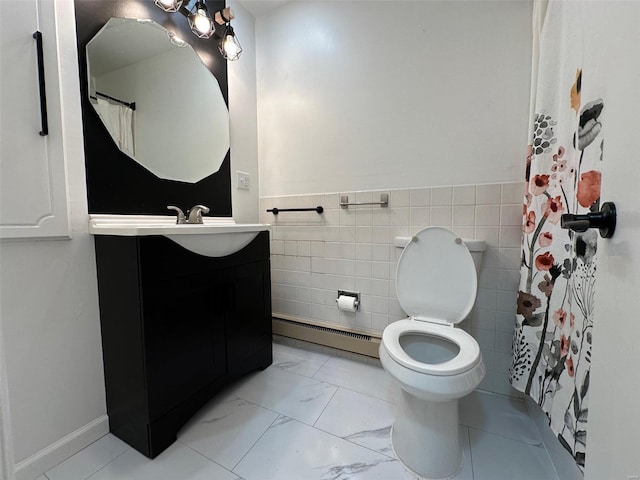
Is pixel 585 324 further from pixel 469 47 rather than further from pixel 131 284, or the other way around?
pixel 131 284

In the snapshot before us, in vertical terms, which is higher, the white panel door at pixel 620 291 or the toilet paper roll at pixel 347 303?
the white panel door at pixel 620 291

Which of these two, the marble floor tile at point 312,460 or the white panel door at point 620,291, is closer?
the white panel door at point 620,291

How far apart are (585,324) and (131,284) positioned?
1.42 metres

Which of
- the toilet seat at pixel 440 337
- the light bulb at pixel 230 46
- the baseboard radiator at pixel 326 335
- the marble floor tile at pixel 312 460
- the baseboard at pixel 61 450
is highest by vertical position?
the light bulb at pixel 230 46

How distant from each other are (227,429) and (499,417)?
123 cm

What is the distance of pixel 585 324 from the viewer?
71 centimetres

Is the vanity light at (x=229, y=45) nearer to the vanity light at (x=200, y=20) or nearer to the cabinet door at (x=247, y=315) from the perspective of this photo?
the vanity light at (x=200, y=20)

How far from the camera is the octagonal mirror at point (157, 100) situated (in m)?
1.13

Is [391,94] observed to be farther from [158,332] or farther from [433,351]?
[158,332]

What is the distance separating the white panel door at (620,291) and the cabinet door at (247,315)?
48.2 inches

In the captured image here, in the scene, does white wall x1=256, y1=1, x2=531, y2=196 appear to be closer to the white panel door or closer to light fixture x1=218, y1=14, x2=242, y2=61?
light fixture x1=218, y1=14, x2=242, y2=61

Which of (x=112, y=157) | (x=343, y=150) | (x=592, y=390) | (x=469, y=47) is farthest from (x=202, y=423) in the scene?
(x=469, y=47)

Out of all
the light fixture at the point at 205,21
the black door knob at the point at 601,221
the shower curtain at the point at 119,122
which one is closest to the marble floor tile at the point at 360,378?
the black door knob at the point at 601,221

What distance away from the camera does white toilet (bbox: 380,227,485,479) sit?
878 mm
